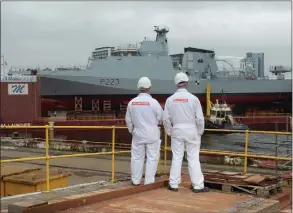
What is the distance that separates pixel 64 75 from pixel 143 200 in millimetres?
25251

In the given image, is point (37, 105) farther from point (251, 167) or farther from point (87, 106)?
point (251, 167)

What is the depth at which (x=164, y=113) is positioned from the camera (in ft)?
16.0

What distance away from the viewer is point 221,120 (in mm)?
25469

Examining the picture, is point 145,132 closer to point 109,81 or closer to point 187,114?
point 187,114

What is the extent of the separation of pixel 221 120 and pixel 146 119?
21.1 meters

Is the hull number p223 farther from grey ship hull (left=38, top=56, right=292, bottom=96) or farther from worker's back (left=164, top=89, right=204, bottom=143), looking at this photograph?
worker's back (left=164, top=89, right=204, bottom=143)

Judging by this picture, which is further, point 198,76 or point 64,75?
point 198,76

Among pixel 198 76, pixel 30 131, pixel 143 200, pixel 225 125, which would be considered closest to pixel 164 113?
pixel 143 200

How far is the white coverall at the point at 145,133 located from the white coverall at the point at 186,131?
0.98 feet

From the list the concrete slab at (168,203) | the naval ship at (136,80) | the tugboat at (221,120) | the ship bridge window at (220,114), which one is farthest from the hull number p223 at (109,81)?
the concrete slab at (168,203)

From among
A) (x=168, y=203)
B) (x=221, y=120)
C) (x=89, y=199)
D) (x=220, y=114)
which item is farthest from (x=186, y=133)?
(x=220, y=114)

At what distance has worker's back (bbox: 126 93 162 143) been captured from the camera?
4.96m

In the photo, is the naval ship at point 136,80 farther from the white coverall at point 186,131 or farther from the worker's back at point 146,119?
the white coverall at point 186,131

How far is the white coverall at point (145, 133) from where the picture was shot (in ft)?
16.3
